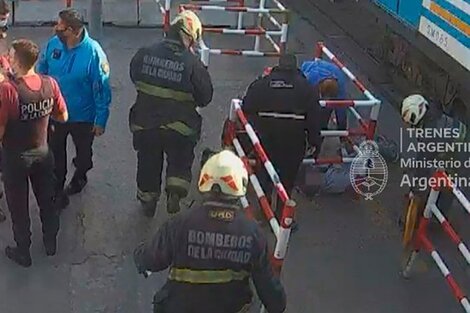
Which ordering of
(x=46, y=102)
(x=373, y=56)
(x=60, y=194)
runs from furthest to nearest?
(x=373, y=56), (x=60, y=194), (x=46, y=102)

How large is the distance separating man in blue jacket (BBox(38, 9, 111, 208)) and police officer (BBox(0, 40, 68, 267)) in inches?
17.5

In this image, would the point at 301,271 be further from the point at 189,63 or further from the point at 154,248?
the point at 154,248

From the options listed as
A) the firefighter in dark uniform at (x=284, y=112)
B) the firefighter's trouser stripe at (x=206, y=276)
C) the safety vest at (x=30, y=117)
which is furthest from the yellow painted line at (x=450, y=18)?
the firefighter's trouser stripe at (x=206, y=276)

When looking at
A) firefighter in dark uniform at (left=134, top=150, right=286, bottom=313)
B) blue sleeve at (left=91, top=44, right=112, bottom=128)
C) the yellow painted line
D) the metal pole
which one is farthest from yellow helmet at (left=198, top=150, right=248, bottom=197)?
the metal pole

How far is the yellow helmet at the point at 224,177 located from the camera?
407cm

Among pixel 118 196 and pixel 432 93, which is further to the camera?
pixel 432 93

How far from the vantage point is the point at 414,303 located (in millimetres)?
6168

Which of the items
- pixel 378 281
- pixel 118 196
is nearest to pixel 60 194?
pixel 118 196

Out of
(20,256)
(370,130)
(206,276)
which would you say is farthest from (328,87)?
(206,276)

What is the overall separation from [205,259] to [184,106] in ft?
7.72

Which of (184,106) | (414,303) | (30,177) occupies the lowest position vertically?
(414,303)

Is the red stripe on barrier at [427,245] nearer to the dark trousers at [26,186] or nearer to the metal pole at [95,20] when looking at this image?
the dark trousers at [26,186]

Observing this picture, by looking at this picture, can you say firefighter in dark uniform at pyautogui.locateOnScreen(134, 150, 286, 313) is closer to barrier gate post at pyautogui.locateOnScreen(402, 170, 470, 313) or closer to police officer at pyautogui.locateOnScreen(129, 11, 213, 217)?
barrier gate post at pyautogui.locateOnScreen(402, 170, 470, 313)

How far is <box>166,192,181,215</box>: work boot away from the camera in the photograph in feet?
22.1
